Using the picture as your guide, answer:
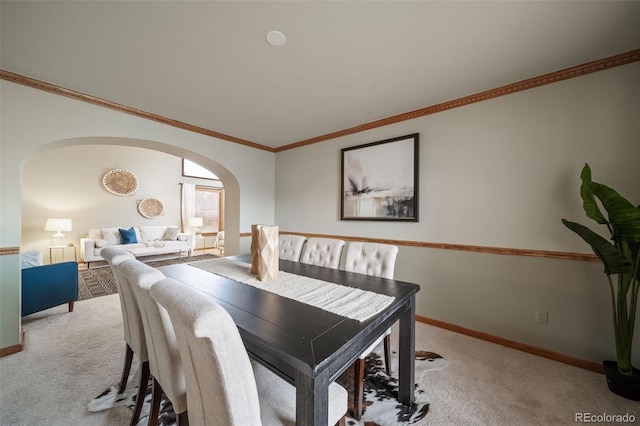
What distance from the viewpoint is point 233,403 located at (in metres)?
0.72

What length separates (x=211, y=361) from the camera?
69 centimetres

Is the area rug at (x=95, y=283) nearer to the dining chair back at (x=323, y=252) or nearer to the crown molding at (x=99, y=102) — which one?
the crown molding at (x=99, y=102)

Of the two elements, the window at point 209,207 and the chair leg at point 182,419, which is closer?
the chair leg at point 182,419

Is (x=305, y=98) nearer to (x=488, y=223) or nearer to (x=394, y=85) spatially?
(x=394, y=85)

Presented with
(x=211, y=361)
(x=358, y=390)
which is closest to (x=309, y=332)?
(x=211, y=361)

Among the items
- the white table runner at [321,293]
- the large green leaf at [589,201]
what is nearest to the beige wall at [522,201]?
the large green leaf at [589,201]

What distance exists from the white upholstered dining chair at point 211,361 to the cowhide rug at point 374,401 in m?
0.83

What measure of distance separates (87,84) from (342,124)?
2670 millimetres

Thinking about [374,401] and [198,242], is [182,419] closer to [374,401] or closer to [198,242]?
[374,401]

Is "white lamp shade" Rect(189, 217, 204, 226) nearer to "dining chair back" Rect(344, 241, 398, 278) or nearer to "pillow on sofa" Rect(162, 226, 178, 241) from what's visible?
"pillow on sofa" Rect(162, 226, 178, 241)

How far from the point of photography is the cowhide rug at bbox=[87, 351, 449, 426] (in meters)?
1.43

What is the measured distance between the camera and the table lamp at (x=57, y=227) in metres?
4.92

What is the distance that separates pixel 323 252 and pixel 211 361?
68.1 inches

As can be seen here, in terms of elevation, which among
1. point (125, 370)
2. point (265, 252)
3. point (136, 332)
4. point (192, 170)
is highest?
point (192, 170)
